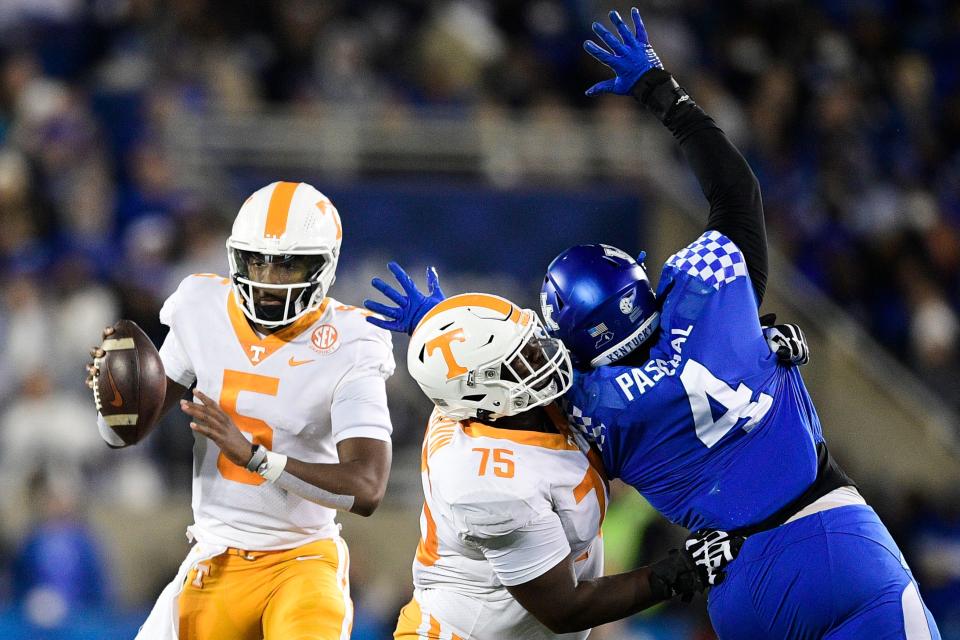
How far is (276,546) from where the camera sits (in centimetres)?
447

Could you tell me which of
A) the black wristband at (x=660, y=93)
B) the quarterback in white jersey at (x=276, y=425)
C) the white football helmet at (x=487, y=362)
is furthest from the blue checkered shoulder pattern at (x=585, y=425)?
the black wristband at (x=660, y=93)

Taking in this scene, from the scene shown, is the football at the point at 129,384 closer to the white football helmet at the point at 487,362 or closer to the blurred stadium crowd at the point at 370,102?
the white football helmet at the point at 487,362

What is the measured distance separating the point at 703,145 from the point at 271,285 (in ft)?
5.07

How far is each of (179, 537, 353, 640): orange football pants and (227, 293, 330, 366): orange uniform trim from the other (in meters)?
0.68

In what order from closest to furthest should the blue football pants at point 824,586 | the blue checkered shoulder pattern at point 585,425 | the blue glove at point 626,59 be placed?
the blue football pants at point 824,586
the blue checkered shoulder pattern at point 585,425
the blue glove at point 626,59

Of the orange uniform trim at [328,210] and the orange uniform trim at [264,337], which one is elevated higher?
the orange uniform trim at [328,210]

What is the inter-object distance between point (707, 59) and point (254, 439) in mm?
9173

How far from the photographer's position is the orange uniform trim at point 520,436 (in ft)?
12.8

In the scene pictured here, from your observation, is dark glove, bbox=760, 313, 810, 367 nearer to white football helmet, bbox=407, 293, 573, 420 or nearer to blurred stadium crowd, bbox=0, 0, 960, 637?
white football helmet, bbox=407, 293, 573, 420

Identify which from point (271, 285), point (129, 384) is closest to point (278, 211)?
point (271, 285)

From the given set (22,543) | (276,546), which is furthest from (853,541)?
(22,543)

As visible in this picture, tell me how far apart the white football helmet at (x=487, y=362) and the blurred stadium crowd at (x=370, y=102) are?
4.59 metres

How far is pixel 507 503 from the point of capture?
3.74 metres

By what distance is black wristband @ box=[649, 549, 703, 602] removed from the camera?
3.78 meters
